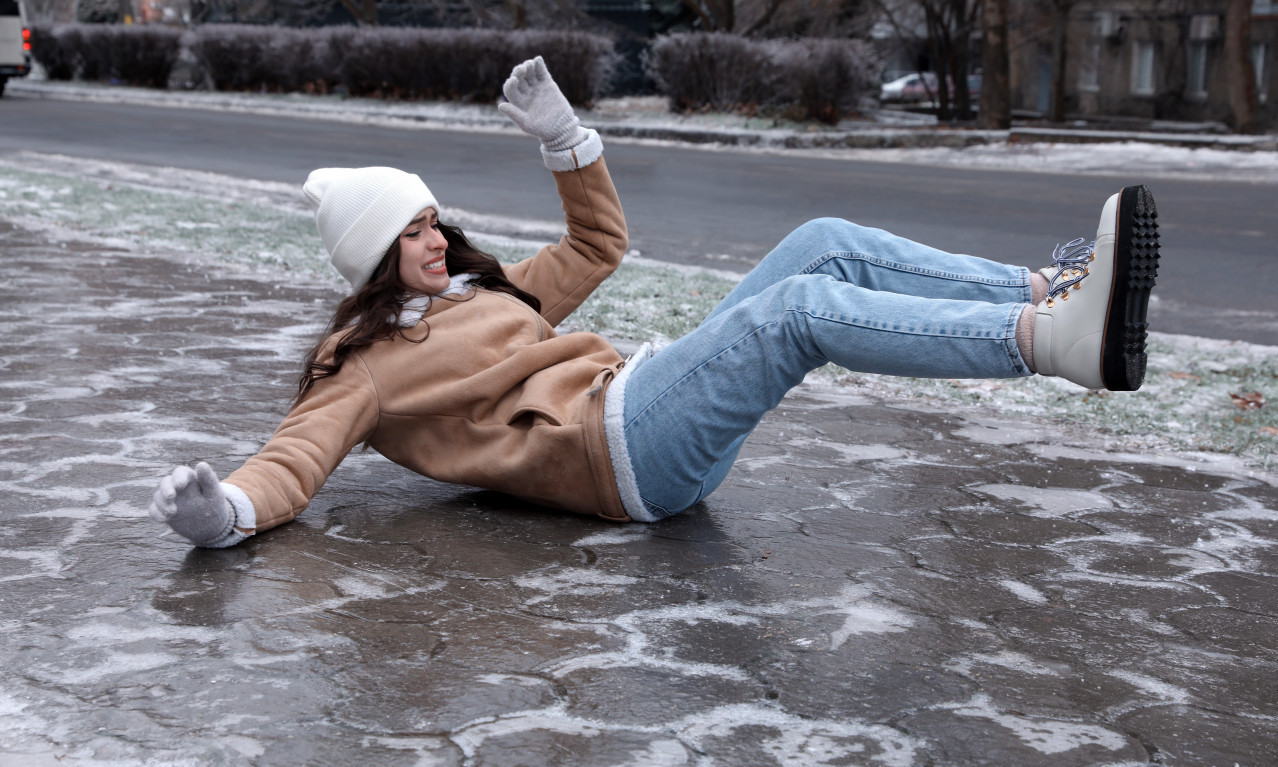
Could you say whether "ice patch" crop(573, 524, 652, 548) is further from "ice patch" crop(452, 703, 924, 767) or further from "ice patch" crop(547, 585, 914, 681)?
"ice patch" crop(452, 703, 924, 767)

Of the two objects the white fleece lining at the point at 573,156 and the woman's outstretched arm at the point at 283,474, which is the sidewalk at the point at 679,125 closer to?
the white fleece lining at the point at 573,156

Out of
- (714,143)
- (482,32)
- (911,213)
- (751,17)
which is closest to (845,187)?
(911,213)

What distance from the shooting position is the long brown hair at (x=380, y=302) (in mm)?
2842

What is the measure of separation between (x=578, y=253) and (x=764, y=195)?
26.9 ft

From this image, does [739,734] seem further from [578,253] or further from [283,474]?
[578,253]

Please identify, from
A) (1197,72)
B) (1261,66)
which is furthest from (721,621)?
(1197,72)

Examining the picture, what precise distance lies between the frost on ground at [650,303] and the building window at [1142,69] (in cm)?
2540

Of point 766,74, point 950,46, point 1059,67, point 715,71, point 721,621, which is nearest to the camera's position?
point 721,621

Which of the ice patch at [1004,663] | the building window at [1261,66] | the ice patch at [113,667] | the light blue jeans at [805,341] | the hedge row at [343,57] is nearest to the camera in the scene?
the ice patch at [113,667]

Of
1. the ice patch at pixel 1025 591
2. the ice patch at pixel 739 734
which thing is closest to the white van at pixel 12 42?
the ice patch at pixel 1025 591

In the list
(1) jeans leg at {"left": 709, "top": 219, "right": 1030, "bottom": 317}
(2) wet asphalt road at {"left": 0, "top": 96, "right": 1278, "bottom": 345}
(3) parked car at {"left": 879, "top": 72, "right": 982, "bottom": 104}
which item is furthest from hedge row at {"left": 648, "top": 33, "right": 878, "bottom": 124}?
(3) parked car at {"left": 879, "top": 72, "right": 982, "bottom": 104}

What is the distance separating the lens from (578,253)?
337 cm

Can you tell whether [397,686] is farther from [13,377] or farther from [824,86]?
[824,86]

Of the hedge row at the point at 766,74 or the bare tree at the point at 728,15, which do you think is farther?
the bare tree at the point at 728,15
